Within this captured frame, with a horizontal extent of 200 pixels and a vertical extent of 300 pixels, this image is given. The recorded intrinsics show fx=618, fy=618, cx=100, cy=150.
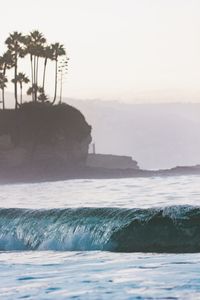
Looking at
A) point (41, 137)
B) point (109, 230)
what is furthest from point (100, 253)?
point (41, 137)

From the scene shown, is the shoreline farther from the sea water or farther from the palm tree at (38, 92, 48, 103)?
the sea water

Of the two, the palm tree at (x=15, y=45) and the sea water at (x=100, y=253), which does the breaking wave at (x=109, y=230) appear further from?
the palm tree at (x=15, y=45)

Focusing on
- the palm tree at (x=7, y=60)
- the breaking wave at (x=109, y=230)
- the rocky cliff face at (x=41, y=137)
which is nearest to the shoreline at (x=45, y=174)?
the rocky cliff face at (x=41, y=137)

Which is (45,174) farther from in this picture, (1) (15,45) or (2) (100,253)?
(2) (100,253)

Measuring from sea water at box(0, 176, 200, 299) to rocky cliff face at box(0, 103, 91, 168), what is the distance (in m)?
65.5

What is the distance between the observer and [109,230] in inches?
755

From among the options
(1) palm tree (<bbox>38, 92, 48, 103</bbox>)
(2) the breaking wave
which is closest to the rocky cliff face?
(1) palm tree (<bbox>38, 92, 48, 103</bbox>)

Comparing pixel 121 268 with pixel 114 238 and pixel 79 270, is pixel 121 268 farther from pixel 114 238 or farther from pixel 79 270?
pixel 114 238

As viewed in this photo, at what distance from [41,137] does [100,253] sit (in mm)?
75889

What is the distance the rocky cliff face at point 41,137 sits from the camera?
89750mm

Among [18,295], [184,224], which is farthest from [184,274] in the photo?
[184,224]

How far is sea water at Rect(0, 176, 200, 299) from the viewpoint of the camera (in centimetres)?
1116

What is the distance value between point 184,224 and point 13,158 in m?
72.3

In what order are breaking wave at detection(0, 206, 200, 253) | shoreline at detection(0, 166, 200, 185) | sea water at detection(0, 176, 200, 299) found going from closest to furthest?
sea water at detection(0, 176, 200, 299) < breaking wave at detection(0, 206, 200, 253) < shoreline at detection(0, 166, 200, 185)
